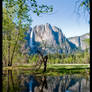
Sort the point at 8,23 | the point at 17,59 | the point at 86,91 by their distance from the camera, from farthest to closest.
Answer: the point at 17,59
the point at 8,23
the point at 86,91

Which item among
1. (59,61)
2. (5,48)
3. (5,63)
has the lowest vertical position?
(59,61)

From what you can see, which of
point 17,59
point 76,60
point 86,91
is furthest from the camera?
point 76,60

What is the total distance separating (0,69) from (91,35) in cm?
199

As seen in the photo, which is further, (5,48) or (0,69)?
(5,48)

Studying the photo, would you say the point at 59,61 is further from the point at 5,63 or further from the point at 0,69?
the point at 0,69

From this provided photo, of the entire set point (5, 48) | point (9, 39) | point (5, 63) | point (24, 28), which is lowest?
point (5, 63)

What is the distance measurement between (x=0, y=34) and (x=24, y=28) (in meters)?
Result: 31.5

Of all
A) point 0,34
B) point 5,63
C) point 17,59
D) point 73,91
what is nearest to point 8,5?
point 0,34

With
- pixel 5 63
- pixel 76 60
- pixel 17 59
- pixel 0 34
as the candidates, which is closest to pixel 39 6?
pixel 0 34

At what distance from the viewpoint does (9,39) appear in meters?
33.9

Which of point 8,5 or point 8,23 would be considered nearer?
point 8,5

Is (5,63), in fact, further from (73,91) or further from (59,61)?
(59,61)

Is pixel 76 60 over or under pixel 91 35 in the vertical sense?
under

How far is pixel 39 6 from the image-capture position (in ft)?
20.5
